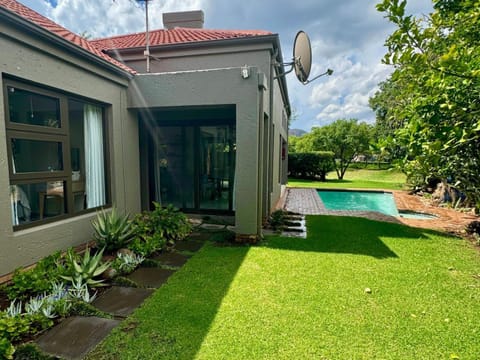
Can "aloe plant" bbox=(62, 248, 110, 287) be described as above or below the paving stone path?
above

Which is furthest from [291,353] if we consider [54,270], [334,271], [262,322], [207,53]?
[207,53]

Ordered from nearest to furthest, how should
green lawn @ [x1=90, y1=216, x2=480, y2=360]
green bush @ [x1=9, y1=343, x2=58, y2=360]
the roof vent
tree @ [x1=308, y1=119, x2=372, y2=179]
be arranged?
green bush @ [x1=9, y1=343, x2=58, y2=360]
green lawn @ [x1=90, y1=216, x2=480, y2=360]
the roof vent
tree @ [x1=308, y1=119, x2=372, y2=179]

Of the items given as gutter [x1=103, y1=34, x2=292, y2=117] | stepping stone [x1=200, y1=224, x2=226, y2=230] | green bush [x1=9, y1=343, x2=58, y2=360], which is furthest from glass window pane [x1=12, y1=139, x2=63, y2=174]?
gutter [x1=103, y1=34, x2=292, y2=117]

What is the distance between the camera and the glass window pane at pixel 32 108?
15.9 feet

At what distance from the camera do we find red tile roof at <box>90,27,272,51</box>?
33.8 ft

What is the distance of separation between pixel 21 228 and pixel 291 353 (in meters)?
5.12

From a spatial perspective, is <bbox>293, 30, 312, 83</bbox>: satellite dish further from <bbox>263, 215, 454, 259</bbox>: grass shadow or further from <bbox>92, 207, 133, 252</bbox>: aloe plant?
<bbox>92, 207, 133, 252</bbox>: aloe plant

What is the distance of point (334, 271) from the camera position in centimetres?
541

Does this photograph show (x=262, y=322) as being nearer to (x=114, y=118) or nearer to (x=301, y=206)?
(x=114, y=118)

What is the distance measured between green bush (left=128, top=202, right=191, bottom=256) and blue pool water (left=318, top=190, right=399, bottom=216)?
905 cm

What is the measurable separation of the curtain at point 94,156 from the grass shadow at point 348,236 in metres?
4.62

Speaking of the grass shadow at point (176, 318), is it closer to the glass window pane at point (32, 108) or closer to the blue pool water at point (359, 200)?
the glass window pane at point (32, 108)

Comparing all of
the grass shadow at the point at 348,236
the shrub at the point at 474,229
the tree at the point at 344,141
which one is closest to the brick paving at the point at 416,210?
the shrub at the point at 474,229

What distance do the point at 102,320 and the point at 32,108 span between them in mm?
4404
